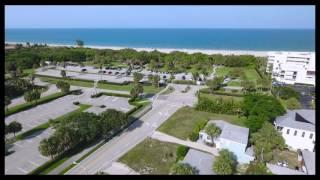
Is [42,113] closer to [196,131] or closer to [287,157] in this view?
[196,131]

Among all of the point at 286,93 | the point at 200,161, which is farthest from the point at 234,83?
the point at 200,161

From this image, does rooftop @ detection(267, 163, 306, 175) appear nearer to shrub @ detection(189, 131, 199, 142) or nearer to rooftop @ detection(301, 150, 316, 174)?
rooftop @ detection(301, 150, 316, 174)

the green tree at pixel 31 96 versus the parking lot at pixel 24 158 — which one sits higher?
the green tree at pixel 31 96

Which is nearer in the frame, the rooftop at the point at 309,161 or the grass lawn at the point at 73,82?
the rooftop at the point at 309,161

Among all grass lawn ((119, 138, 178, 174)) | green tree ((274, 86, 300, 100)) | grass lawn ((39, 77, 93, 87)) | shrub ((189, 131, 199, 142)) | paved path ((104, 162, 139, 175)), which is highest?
green tree ((274, 86, 300, 100))

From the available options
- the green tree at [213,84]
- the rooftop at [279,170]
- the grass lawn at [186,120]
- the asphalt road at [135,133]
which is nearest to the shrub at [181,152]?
the grass lawn at [186,120]

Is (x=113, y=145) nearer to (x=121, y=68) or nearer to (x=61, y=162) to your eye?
(x=61, y=162)

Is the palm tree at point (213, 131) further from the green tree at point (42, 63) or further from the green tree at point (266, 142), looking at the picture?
the green tree at point (42, 63)

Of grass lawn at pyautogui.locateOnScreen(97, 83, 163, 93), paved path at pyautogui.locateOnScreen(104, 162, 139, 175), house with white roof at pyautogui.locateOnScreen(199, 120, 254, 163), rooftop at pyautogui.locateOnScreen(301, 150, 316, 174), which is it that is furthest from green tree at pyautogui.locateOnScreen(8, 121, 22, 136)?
rooftop at pyautogui.locateOnScreen(301, 150, 316, 174)
